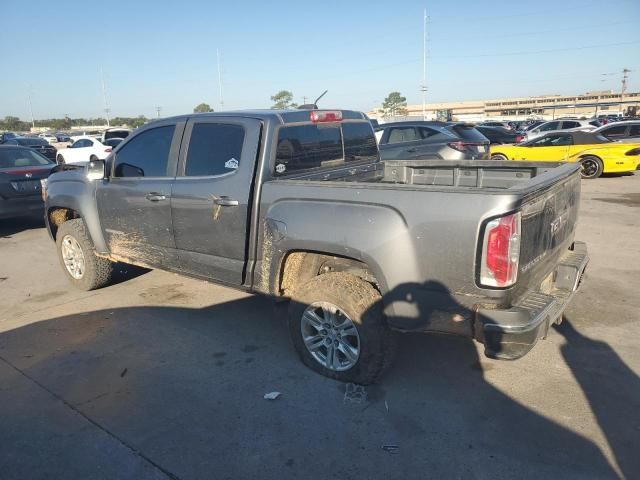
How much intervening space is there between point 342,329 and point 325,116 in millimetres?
1907

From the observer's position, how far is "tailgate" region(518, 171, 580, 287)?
2.76 m

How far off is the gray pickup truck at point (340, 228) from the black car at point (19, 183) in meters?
4.09

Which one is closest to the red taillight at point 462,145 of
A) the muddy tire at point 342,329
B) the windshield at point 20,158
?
the muddy tire at point 342,329

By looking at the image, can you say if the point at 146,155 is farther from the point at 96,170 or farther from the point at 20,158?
the point at 20,158

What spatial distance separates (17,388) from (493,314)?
334 cm

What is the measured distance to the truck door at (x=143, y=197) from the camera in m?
4.29

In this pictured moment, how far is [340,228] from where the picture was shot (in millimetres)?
3100

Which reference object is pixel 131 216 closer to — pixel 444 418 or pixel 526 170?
pixel 444 418

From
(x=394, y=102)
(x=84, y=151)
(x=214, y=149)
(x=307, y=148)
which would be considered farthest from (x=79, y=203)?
(x=394, y=102)

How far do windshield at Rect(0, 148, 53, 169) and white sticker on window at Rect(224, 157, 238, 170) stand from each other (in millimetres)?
7049

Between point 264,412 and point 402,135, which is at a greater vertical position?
point 402,135

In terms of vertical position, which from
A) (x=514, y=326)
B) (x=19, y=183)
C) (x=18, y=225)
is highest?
(x=19, y=183)

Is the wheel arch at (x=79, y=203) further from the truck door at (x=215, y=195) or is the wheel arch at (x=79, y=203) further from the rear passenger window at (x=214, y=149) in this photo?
the rear passenger window at (x=214, y=149)

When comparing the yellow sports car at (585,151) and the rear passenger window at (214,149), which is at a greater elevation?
the rear passenger window at (214,149)
